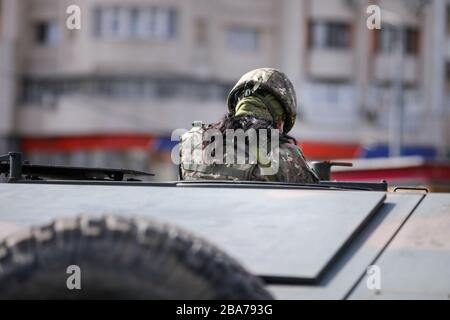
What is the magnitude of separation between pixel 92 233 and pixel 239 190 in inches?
46.3

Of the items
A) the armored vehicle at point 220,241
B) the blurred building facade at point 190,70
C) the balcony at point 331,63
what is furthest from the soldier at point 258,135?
the balcony at point 331,63

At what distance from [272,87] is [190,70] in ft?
107

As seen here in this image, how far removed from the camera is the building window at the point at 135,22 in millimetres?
37438

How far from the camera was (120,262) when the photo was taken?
257cm

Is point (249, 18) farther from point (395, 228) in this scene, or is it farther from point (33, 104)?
point (395, 228)

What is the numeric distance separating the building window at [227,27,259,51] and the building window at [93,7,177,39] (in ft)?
9.23

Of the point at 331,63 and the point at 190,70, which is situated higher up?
the point at 331,63

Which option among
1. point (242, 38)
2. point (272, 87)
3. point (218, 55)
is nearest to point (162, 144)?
point (218, 55)

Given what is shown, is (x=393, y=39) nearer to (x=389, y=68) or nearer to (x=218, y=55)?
(x=389, y=68)

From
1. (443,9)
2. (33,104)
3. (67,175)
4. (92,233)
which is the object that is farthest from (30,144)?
(92,233)

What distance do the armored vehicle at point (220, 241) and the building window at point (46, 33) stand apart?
35419mm

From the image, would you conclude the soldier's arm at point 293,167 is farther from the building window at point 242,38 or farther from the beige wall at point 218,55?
the building window at point 242,38

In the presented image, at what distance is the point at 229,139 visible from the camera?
4.90m

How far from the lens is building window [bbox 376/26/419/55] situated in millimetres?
40250
